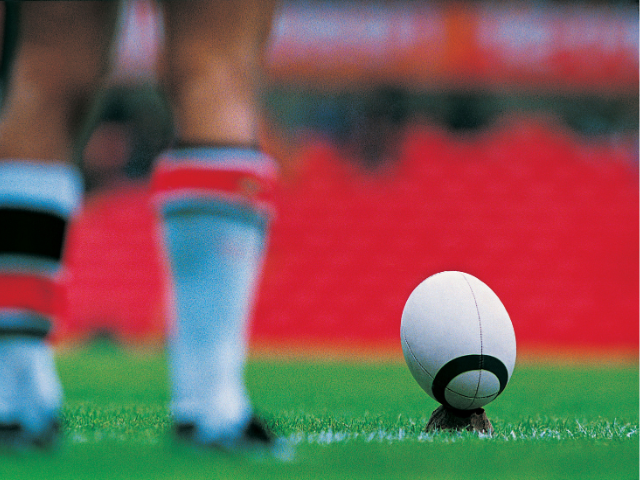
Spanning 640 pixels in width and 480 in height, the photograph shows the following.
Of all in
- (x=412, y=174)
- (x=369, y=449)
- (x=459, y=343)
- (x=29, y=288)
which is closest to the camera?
(x=29, y=288)

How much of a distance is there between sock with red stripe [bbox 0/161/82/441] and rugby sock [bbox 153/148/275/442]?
191 millimetres

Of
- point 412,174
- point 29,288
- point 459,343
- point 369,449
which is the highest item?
point 412,174

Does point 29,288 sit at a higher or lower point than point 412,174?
lower

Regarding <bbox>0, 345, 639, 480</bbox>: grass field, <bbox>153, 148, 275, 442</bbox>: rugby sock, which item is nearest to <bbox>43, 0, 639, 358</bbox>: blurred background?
<bbox>0, 345, 639, 480</bbox>: grass field

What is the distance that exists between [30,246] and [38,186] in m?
0.10

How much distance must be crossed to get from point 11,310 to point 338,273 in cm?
1022

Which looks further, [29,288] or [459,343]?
[459,343]

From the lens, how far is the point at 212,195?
4.38 ft

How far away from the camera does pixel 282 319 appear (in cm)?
1117

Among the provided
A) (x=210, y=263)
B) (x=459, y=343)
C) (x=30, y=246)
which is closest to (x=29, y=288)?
(x=30, y=246)

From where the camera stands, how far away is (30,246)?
1.33 m

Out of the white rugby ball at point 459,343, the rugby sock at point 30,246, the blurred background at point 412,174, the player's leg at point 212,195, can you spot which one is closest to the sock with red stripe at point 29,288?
the rugby sock at point 30,246

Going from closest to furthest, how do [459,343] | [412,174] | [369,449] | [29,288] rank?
[29,288] < [369,449] < [459,343] < [412,174]

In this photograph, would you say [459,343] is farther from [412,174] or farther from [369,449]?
[412,174]
